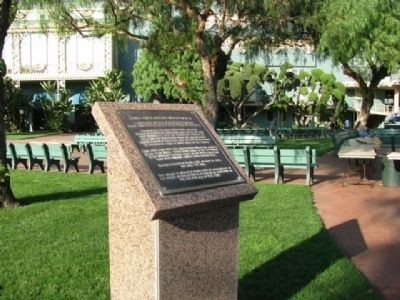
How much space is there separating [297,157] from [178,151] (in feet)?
27.9

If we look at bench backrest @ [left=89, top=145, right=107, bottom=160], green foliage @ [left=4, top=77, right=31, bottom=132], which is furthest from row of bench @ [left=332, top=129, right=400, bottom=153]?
green foliage @ [left=4, top=77, right=31, bottom=132]

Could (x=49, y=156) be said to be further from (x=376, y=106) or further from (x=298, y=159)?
(x=376, y=106)

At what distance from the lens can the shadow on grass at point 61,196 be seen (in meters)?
10.4

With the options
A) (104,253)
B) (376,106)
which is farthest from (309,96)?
(104,253)

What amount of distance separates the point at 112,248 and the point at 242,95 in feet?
115

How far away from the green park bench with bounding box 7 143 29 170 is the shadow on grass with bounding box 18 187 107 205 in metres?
5.65

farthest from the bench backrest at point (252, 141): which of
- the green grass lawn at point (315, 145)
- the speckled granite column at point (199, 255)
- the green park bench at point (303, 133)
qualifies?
the speckled granite column at point (199, 255)

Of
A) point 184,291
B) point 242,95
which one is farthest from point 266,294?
point 242,95

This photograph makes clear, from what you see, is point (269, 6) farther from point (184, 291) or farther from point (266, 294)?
point (184, 291)

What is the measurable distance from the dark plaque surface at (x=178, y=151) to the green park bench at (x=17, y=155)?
1231cm

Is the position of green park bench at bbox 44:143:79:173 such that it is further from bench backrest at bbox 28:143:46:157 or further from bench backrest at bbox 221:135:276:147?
bench backrest at bbox 221:135:276:147

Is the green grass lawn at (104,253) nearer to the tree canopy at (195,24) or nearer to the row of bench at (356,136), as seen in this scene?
the tree canopy at (195,24)

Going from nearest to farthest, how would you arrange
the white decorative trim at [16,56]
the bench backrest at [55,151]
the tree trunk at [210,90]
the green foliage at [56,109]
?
the tree trunk at [210,90]
the bench backrest at [55,151]
the green foliage at [56,109]
the white decorative trim at [16,56]

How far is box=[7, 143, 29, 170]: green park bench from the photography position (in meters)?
16.7
